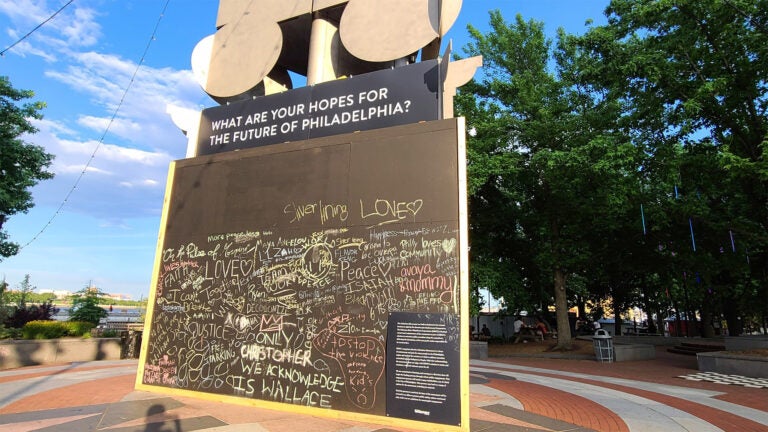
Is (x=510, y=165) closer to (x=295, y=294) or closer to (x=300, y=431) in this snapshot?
(x=295, y=294)

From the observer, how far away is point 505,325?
27.9 metres

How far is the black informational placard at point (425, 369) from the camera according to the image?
5.22m

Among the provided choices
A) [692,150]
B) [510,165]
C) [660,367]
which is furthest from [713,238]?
[510,165]

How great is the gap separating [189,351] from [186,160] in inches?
137

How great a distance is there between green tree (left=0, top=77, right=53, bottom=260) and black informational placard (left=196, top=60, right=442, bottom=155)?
690 inches

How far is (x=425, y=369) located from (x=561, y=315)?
14.8 m

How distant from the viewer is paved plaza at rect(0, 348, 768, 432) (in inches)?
216

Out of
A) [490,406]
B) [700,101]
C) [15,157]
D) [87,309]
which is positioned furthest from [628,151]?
[15,157]

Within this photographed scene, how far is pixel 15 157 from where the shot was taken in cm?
1989

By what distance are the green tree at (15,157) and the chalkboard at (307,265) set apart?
17.8 m

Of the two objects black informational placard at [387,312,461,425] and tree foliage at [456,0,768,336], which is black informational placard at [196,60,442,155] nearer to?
black informational placard at [387,312,461,425]

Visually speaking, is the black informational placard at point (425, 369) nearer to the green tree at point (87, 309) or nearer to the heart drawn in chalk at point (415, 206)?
the heart drawn in chalk at point (415, 206)

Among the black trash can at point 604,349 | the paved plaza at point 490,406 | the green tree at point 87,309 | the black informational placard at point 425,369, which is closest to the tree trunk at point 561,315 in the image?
the black trash can at point 604,349

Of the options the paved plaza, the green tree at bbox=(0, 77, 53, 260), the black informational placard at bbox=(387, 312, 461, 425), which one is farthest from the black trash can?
the green tree at bbox=(0, 77, 53, 260)
